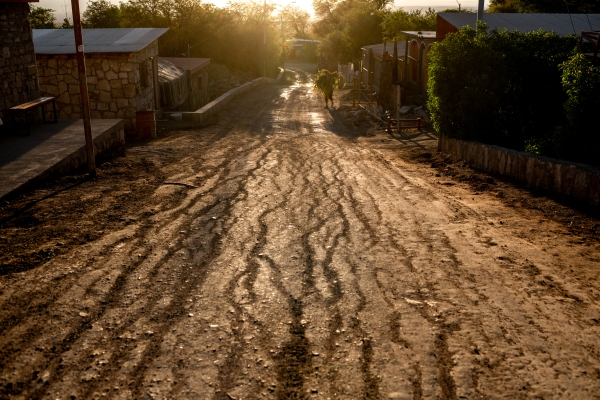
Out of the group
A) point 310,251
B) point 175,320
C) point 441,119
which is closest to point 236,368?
point 175,320

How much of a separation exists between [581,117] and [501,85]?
3.35 m

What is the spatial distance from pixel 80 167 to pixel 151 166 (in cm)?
146

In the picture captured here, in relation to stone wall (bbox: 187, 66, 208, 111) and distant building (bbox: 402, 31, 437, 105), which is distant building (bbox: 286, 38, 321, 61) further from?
distant building (bbox: 402, 31, 437, 105)

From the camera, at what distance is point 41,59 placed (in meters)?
17.2

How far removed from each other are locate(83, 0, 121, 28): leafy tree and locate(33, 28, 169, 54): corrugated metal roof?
24.2 metres

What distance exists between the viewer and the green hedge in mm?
11797

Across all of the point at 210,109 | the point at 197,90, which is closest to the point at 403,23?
the point at 197,90

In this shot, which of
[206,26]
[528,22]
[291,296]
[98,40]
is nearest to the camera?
[291,296]

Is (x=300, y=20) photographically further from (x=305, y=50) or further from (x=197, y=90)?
(x=197, y=90)

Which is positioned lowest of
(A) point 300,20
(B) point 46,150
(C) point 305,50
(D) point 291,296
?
(D) point 291,296

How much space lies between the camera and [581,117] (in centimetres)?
915

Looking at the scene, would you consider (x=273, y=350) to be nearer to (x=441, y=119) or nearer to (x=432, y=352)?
(x=432, y=352)

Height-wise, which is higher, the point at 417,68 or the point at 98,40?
the point at 98,40

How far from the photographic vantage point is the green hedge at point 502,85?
11797 mm
